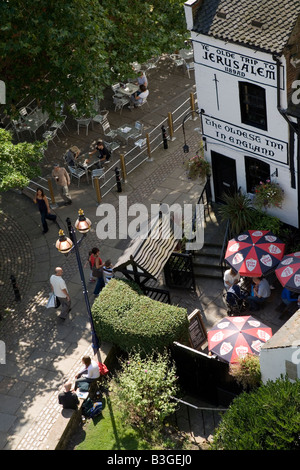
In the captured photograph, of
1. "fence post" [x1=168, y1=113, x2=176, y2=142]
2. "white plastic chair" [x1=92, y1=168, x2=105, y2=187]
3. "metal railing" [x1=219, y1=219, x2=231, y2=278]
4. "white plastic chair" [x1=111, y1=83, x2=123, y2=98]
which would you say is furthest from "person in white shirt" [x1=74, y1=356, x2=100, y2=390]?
"white plastic chair" [x1=111, y1=83, x2=123, y2=98]

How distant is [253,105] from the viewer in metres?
23.4

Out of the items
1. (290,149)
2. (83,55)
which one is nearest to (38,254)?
(83,55)

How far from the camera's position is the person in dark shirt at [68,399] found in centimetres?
2036

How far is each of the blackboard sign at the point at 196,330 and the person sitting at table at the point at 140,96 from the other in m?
13.2

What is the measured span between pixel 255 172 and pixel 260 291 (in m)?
4.10

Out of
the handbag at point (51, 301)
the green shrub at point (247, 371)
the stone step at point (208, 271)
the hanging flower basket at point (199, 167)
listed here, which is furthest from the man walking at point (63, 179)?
the green shrub at point (247, 371)

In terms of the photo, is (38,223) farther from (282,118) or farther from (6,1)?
(282,118)

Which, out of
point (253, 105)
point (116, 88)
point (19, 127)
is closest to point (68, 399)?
point (253, 105)

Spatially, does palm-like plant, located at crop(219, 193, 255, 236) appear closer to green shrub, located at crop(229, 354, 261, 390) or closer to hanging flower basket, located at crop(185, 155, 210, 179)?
hanging flower basket, located at crop(185, 155, 210, 179)

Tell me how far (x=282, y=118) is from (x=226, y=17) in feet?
11.2

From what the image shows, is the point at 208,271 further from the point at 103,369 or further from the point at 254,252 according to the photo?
the point at 103,369

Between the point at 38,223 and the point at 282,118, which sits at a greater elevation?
the point at 282,118

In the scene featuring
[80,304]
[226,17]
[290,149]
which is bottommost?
[80,304]

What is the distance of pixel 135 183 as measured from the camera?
2906cm
